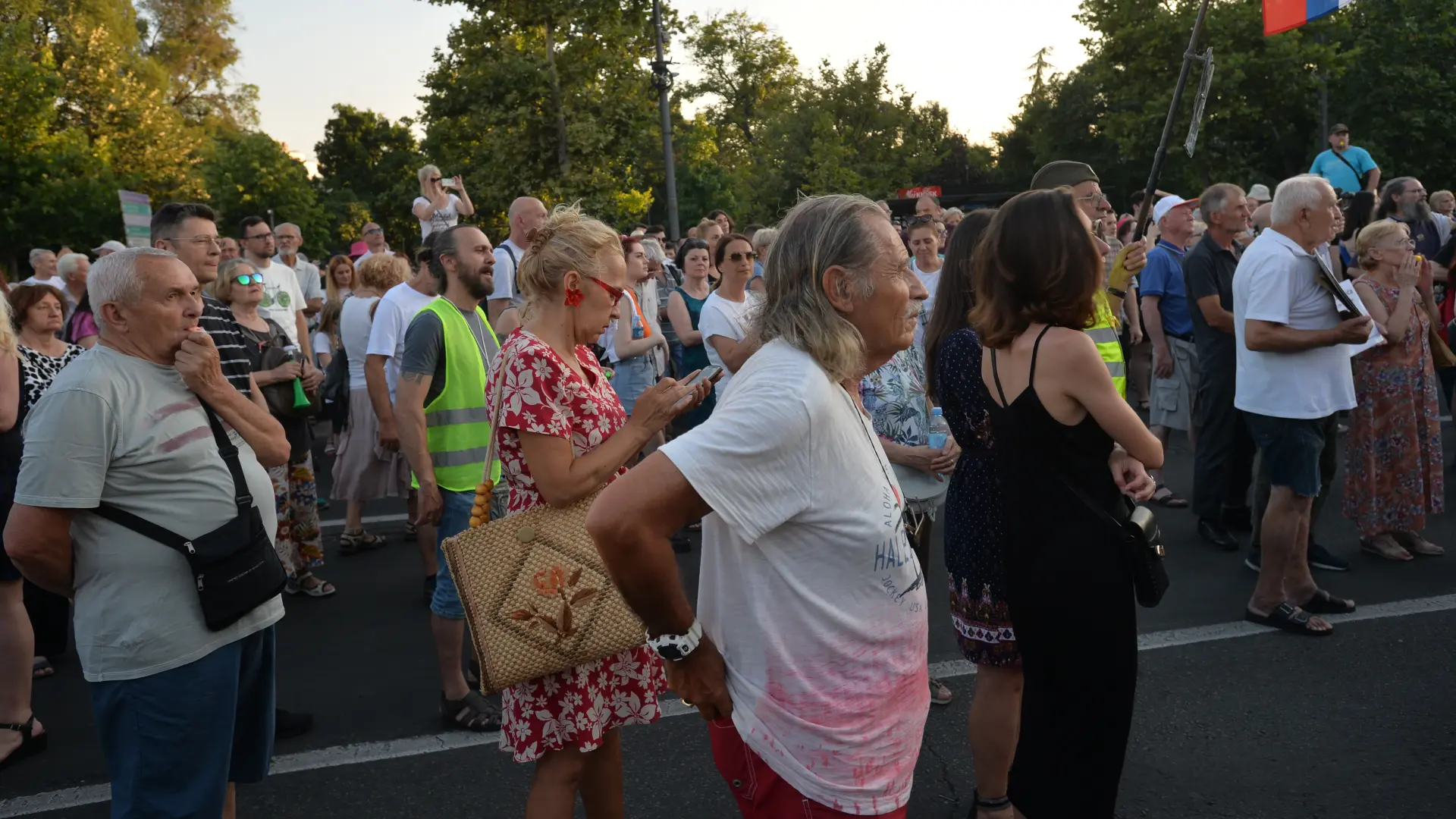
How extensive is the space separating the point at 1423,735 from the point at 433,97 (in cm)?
2710

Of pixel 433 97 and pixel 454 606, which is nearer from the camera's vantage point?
pixel 454 606

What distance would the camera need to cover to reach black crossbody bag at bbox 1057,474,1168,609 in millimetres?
2521

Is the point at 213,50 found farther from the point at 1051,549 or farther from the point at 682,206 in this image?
the point at 1051,549

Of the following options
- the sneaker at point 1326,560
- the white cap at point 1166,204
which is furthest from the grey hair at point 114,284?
Result: the white cap at point 1166,204

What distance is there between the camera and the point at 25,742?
13.4 ft

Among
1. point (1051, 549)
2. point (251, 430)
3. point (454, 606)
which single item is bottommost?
point (454, 606)

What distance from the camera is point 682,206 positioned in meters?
43.7

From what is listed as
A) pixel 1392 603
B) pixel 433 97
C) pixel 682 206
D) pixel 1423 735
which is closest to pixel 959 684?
pixel 1423 735

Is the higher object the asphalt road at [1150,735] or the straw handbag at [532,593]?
the straw handbag at [532,593]

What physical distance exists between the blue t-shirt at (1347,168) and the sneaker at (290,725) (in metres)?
14.7

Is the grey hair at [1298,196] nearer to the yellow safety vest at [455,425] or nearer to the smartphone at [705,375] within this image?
the smartphone at [705,375]

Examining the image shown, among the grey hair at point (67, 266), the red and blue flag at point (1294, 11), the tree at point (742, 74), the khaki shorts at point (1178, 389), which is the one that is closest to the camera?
the khaki shorts at point (1178, 389)

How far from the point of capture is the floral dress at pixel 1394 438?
232 inches

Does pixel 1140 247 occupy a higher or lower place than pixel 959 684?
higher
